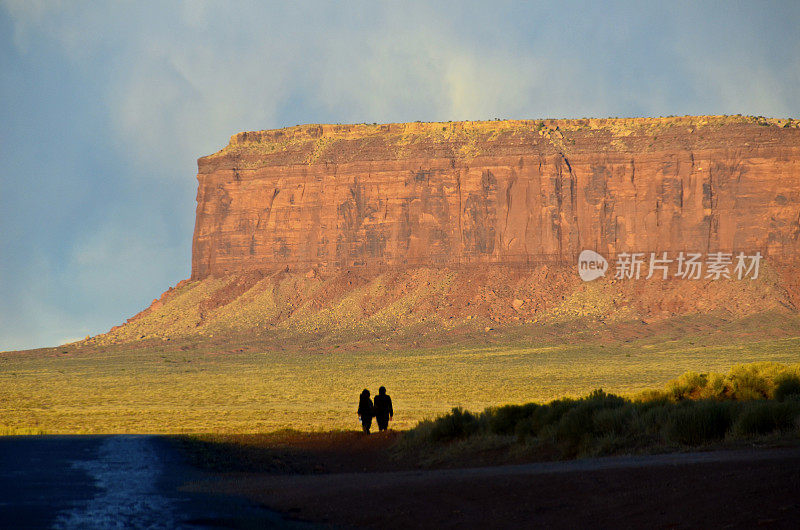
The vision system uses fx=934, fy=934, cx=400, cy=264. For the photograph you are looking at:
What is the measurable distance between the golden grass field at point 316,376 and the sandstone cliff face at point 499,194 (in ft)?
47.4

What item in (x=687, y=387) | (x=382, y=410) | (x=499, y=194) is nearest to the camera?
(x=382, y=410)

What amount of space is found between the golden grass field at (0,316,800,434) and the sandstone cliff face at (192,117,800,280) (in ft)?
47.4

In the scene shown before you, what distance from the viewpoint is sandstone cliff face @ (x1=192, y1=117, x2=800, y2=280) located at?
79875 millimetres

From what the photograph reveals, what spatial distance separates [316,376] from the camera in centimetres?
5303

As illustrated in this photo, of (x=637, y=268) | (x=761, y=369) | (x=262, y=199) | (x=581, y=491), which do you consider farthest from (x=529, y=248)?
(x=581, y=491)

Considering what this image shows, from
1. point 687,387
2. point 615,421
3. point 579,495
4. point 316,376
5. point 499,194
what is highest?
point 499,194

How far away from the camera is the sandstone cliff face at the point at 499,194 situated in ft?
262

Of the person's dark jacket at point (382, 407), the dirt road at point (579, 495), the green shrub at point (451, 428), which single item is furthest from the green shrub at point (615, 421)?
the person's dark jacket at point (382, 407)

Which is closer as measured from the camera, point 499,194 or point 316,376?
point 316,376

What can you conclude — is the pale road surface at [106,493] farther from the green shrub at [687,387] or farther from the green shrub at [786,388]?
the green shrub at [687,387]

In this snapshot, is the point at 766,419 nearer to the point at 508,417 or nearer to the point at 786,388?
the point at 508,417

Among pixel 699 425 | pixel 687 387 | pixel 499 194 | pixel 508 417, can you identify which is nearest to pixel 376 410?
pixel 508 417

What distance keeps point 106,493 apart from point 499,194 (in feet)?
244

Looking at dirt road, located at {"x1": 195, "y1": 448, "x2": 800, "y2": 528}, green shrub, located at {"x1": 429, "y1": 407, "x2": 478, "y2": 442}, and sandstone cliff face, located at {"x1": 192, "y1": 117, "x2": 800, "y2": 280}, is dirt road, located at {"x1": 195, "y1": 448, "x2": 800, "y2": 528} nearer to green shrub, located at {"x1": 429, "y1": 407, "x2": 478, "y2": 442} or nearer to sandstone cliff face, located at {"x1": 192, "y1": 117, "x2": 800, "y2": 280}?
green shrub, located at {"x1": 429, "y1": 407, "x2": 478, "y2": 442}
